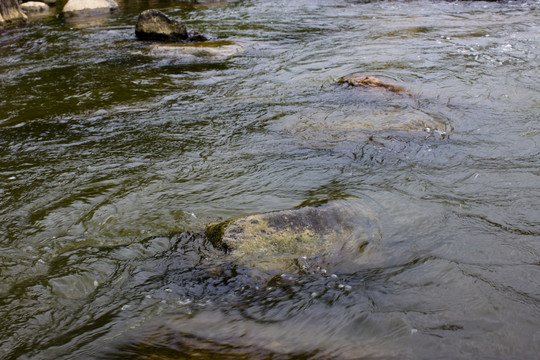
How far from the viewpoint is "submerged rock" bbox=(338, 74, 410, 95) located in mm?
7301

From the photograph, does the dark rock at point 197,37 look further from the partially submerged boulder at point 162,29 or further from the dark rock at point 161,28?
the dark rock at point 161,28

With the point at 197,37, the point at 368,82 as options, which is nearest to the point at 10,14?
the point at 197,37

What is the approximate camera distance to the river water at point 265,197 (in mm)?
2998

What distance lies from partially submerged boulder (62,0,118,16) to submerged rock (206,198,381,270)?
55.1 feet

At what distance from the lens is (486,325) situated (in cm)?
299

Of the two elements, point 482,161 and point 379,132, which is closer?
point 482,161

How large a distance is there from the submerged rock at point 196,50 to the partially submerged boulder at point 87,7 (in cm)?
876

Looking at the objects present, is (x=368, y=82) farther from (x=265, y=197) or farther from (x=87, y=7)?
(x=87, y=7)

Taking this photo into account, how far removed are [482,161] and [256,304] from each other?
3479 millimetres

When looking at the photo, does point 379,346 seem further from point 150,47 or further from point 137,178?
point 150,47

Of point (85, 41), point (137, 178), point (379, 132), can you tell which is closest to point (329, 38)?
point (379, 132)

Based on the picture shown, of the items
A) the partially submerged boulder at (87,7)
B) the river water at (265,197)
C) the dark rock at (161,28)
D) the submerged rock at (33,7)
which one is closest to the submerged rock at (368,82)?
the river water at (265,197)

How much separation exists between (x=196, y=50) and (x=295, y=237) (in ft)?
25.4

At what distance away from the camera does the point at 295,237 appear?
3.65 meters
